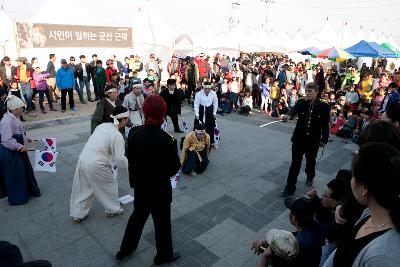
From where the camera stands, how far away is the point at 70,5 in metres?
13.4

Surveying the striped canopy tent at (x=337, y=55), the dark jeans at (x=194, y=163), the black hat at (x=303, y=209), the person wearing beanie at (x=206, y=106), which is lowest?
the dark jeans at (x=194, y=163)

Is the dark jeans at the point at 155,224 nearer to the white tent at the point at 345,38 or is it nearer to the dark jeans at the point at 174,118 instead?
the dark jeans at the point at 174,118

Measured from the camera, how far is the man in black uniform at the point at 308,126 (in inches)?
201

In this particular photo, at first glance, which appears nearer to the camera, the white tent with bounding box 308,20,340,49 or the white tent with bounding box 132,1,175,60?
the white tent with bounding box 132,1,175,60

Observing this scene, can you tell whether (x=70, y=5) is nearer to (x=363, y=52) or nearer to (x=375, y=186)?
(x=363, y=52)

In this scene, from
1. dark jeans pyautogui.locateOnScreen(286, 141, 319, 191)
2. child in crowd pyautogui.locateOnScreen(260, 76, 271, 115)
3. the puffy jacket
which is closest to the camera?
dark jeans pyautogui.locateOnScreen(286, 141, 319, 191)

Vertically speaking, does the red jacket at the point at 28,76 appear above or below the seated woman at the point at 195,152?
above

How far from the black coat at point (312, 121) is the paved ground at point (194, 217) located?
110 cm

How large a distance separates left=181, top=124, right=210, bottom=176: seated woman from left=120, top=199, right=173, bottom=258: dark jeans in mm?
A: 2785

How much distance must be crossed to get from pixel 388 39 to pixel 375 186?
1502 inches

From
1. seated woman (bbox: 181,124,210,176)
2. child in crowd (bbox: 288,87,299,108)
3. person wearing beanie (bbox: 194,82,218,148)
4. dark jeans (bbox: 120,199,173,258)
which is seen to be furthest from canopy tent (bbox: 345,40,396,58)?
dark jeans (bbox: 120,199,173,258)

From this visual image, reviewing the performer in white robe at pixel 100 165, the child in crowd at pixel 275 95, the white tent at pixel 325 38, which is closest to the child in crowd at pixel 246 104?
the child in crowd at pixel 275 95

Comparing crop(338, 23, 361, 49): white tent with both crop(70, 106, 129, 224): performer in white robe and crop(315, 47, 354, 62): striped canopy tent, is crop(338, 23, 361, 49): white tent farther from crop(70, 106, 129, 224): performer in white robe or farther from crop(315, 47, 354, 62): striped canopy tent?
crop(70, 106, 129, 224): performer in white robe

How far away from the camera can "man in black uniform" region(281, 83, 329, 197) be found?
5.12 metres
